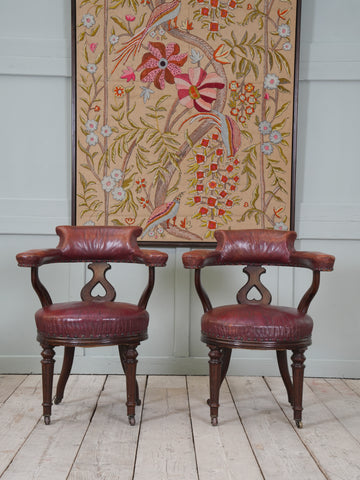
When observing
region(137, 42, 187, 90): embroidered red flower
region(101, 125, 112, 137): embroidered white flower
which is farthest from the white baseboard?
region(137, 42, 187, 90): embroidered red flower

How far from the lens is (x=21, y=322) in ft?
11.3

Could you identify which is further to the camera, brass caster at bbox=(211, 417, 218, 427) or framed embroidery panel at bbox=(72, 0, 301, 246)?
framed embroidery panel at bbox=(72, 0, 301, 246)

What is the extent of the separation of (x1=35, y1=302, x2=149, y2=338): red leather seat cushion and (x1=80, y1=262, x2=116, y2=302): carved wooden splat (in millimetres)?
293

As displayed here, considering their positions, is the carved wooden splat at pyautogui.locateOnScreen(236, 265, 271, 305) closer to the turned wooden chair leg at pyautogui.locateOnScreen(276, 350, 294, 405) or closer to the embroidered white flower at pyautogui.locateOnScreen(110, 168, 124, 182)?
the turned wooden chair leg at pyautogui.locateOnScreen(276, 350, 294, 405)

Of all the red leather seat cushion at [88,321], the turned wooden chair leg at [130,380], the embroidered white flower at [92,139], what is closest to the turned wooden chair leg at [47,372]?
the red leather seat cushion at [88,321]

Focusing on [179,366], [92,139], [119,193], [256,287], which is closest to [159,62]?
Result: [92,139]

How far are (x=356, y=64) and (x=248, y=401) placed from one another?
208 cm

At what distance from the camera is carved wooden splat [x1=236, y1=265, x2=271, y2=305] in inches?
112

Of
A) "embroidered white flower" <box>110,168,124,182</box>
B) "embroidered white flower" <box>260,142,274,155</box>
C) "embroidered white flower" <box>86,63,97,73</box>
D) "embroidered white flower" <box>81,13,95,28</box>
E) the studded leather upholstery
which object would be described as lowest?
the studded leather upholstery

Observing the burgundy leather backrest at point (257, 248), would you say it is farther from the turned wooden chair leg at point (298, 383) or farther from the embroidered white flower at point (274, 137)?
the embroidered white flower at point (274, 137)

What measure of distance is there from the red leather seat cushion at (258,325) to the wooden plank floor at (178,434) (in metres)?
0.41

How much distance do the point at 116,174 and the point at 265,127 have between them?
3.08 ft

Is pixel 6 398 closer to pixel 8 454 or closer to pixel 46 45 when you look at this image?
pixel 8 454

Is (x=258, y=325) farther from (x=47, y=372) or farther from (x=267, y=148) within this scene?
(x=267, y=148)
